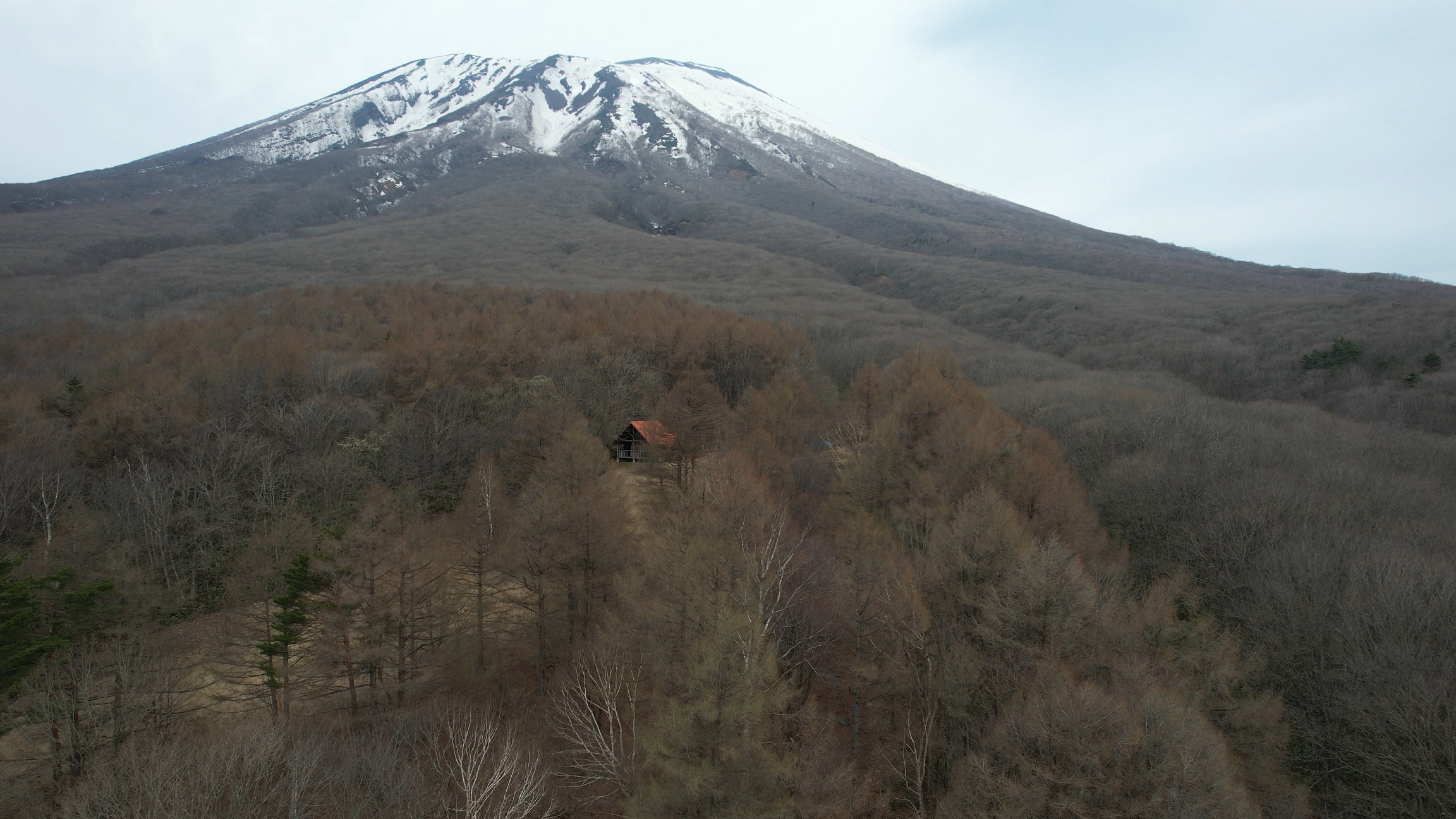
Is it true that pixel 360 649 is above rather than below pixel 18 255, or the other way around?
below

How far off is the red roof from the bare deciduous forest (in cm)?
208

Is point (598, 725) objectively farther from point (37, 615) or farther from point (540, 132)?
point (540, 132)

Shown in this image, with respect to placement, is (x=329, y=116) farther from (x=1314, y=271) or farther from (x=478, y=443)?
(x=1314, y=271)

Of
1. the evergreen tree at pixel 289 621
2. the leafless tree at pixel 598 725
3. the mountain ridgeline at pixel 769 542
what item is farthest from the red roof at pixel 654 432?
the evergreen tree at pixel 289 621

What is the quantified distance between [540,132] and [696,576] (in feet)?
635

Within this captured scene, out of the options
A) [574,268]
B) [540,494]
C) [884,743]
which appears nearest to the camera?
[884,743]

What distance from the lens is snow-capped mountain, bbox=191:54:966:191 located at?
153 m

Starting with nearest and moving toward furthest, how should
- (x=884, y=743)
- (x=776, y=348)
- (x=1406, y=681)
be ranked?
(x=1406, y=681) → (x=884, y=743) → (x=776, y=348)

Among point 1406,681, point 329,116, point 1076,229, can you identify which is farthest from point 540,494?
point 329,116

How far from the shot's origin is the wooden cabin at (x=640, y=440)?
120 ft

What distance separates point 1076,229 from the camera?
13825 cm

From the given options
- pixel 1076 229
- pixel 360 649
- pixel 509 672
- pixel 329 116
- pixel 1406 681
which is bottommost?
pixel 509 672

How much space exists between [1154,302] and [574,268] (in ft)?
250

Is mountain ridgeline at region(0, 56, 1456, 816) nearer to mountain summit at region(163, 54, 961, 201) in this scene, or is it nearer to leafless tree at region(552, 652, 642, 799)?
leafless tree at region(552, 652, 642, 799)
